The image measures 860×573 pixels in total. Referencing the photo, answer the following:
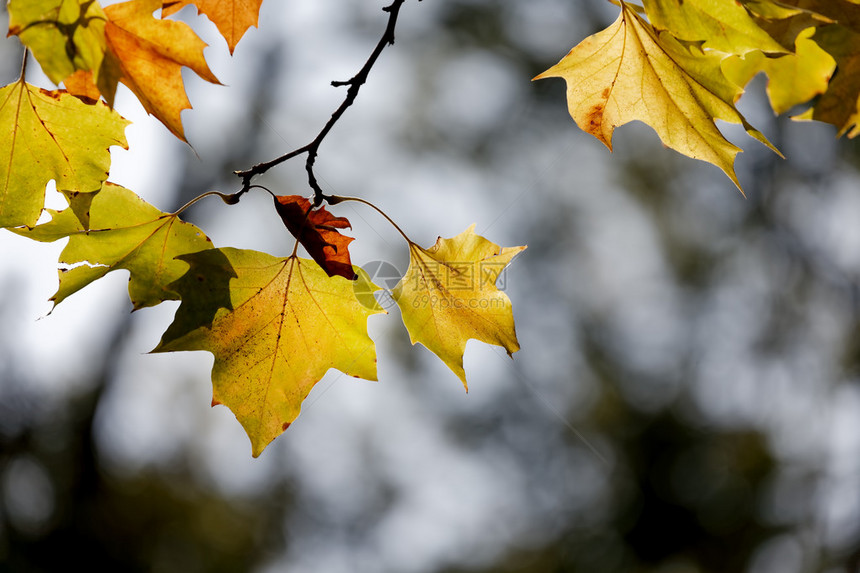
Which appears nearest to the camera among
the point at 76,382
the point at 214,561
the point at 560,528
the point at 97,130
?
the point at 97,130

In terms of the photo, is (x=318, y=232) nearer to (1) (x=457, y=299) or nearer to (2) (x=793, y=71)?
(1) (x=457, y=299)

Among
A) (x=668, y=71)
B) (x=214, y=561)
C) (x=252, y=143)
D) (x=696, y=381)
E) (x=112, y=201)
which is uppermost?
(x=668, y=71)

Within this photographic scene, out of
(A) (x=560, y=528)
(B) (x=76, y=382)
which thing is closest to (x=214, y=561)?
(B) (x=76, y=382)

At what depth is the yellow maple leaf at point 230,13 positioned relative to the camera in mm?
605

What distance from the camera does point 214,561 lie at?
592 centimetres

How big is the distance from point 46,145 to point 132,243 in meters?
0.13

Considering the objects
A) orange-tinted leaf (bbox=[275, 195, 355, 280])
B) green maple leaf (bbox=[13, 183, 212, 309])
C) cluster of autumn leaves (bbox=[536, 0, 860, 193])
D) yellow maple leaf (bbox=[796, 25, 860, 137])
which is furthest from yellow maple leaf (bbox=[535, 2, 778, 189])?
green maple leaf (bbox=[13, 183, 212, 309])

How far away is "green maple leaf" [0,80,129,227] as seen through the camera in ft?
1.91

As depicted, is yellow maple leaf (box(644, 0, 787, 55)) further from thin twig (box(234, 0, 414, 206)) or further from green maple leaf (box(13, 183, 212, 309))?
green maple leaf (box(13, 183, 212, 309))

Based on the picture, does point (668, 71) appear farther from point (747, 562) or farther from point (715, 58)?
point (747, 562)

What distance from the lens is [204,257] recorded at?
2.09ft

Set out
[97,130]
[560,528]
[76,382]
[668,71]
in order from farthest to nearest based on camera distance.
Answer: [560,528]
[76,382]
[668,71]
[97,130]

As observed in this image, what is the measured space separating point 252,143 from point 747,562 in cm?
671

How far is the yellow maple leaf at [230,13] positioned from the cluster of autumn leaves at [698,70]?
13.4 inches
